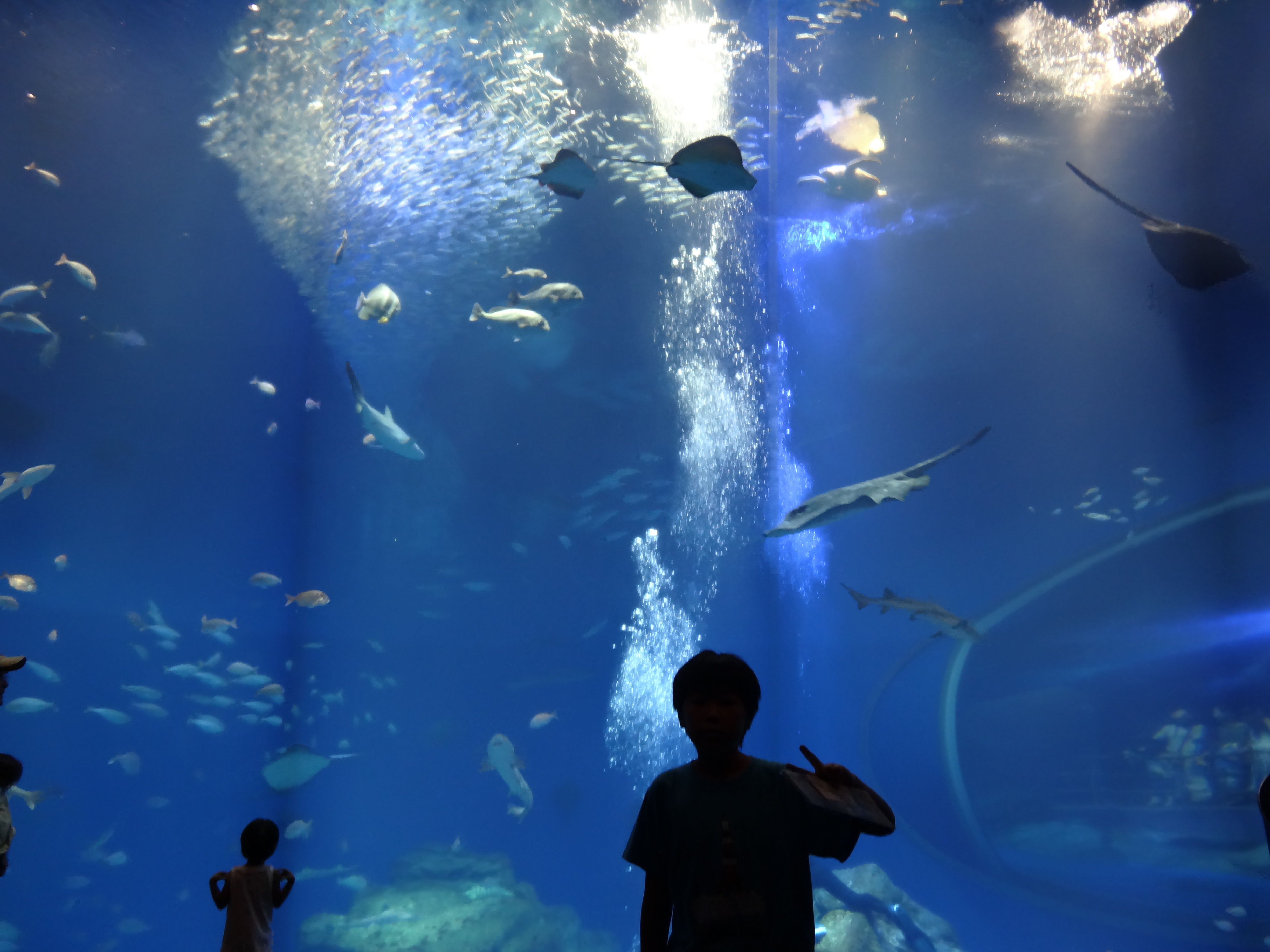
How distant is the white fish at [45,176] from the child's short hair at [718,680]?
32.6 ft

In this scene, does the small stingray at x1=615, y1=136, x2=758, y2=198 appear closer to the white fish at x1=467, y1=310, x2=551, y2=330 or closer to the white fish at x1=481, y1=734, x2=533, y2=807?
the white fish at x1=467, y1=310, x2=551, y2=330

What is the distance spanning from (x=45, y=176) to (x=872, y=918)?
1462cm

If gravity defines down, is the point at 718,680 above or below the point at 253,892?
above

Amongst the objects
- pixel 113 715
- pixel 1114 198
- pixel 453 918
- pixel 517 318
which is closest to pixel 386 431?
pixel 517 318

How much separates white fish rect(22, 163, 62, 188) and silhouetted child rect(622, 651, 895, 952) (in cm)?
1002

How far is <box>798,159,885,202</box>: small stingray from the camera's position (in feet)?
29.8

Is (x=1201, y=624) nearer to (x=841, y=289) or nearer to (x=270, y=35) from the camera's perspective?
(x=841, y=289)

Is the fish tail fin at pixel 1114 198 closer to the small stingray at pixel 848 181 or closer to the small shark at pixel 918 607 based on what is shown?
the small shark at pixel 918 607

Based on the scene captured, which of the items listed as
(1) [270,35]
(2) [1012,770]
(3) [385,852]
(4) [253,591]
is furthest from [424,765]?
(1) [270,35]

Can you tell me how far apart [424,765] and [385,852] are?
3.72 m

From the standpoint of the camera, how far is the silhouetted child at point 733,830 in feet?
4.07

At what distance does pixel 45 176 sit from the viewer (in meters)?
7.51

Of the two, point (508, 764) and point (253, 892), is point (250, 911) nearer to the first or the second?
point (253, 892)

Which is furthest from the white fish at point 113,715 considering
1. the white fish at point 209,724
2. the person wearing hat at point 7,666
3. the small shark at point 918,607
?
the small shark at point 918,607
